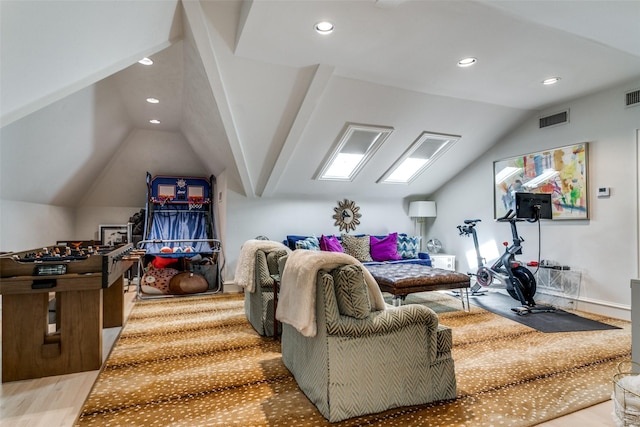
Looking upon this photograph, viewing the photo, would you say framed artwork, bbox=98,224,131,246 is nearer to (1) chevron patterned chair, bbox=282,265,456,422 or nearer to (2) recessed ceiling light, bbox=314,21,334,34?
(2) recessed ceiling light, bbox=314,21,334,34

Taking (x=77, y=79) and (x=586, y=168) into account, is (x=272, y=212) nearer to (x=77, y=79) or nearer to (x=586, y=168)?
(x=77, y=79)

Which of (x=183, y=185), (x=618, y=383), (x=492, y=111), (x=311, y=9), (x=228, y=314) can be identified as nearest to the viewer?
(x=618, y=383)

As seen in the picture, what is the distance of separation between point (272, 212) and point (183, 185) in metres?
1.97

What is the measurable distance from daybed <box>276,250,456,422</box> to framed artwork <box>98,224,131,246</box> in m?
5.27

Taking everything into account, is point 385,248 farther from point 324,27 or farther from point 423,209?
point 324,27

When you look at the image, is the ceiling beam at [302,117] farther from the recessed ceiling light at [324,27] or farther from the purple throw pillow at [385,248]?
the purple throw pillow at [385,248]

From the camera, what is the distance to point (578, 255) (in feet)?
13.8

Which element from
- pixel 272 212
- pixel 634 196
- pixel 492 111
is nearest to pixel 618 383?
pixel 634 196

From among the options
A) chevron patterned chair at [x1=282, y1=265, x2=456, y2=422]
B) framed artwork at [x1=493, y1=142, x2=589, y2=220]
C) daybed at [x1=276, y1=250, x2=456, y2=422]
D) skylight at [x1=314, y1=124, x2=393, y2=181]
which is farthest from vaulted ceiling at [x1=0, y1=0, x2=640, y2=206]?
chevron patterned chair at [x1=282, y1=265, x2=456, y2=422]

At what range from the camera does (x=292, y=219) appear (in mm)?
5734

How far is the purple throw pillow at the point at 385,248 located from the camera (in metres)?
5.57

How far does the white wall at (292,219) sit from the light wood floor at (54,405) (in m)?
2.94

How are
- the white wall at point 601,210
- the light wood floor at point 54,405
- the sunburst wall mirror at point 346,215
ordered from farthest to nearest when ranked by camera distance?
the sunburst wall mirror at point 346,215 → the white wall at point 601,210 → the light wood floor at point 54,405

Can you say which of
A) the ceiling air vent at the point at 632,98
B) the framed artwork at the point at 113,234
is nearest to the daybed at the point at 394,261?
the ceiling air vent at the point at 632,98
